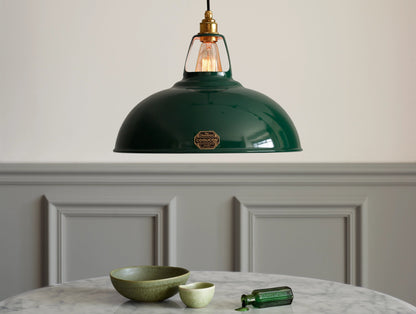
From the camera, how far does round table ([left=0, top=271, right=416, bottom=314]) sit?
1.54 meters

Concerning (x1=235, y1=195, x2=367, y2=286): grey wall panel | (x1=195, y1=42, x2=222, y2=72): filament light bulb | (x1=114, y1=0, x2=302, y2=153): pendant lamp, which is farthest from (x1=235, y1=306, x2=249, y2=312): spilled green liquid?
(x1=235, y1=195, x2=367, y2=286): grey wall panel

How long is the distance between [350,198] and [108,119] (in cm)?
115

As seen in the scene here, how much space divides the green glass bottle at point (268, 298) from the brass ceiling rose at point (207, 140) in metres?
0.50

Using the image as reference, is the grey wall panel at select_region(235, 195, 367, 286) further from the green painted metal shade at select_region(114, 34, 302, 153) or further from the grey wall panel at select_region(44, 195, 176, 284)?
the green painted metal shade at select_region(114, 34, 302, 153)

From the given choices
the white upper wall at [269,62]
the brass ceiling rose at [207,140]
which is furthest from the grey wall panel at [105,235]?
the brass ceiling rose at [207,140]

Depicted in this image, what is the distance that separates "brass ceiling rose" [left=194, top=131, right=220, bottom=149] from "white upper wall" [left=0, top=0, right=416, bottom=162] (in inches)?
63.1

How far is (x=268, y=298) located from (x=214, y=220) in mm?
1228

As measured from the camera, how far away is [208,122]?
126 cm

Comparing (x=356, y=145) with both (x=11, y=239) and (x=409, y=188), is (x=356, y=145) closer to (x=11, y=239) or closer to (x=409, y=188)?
(x=409, y=188)

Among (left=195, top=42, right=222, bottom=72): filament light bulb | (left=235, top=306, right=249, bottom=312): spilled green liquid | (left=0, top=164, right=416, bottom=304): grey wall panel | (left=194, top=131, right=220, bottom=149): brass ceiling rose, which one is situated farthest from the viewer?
(left=0, top=164, right=416, bottom=304): grey wall panel

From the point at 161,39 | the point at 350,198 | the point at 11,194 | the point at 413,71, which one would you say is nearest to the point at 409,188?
the point at 350,198

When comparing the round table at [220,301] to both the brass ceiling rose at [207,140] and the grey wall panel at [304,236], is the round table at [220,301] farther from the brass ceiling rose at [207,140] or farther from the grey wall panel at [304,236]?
the grey wall panel at [304,236]

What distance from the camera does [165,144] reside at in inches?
49.9

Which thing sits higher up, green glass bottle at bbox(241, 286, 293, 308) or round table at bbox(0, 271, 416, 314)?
green glass bottle at bbox(241, 286, 293, 308)
